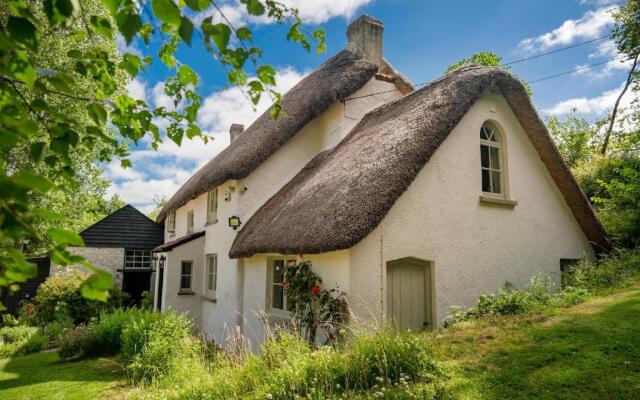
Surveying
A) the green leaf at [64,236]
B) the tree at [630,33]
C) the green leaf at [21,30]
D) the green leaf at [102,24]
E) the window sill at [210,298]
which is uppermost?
the tree at [630,33]

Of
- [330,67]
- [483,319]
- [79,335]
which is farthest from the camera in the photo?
[330,67]

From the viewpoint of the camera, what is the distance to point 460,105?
758 cm

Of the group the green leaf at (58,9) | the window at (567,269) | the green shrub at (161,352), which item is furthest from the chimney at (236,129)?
the green leaf at (58,9)

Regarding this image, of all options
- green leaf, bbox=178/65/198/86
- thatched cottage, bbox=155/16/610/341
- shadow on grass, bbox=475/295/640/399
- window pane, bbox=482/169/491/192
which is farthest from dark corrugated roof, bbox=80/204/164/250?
green leaf, bbox=178/65/198/86

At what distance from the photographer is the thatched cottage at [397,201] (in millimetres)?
6875

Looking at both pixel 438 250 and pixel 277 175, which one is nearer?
pixel 438 250

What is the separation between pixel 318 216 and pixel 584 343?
4.15m

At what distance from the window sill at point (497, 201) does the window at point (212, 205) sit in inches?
316

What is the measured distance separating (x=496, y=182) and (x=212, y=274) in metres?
8.72

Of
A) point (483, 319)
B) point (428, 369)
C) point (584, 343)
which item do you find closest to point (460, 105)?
point (483, 319)

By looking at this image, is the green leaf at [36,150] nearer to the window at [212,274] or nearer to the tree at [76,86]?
the tree at [76,86]

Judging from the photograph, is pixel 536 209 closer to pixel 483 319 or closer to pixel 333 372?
pixel 483 319

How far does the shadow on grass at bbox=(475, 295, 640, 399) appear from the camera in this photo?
3705 millimetres

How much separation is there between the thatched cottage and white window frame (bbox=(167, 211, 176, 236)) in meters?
7.24
